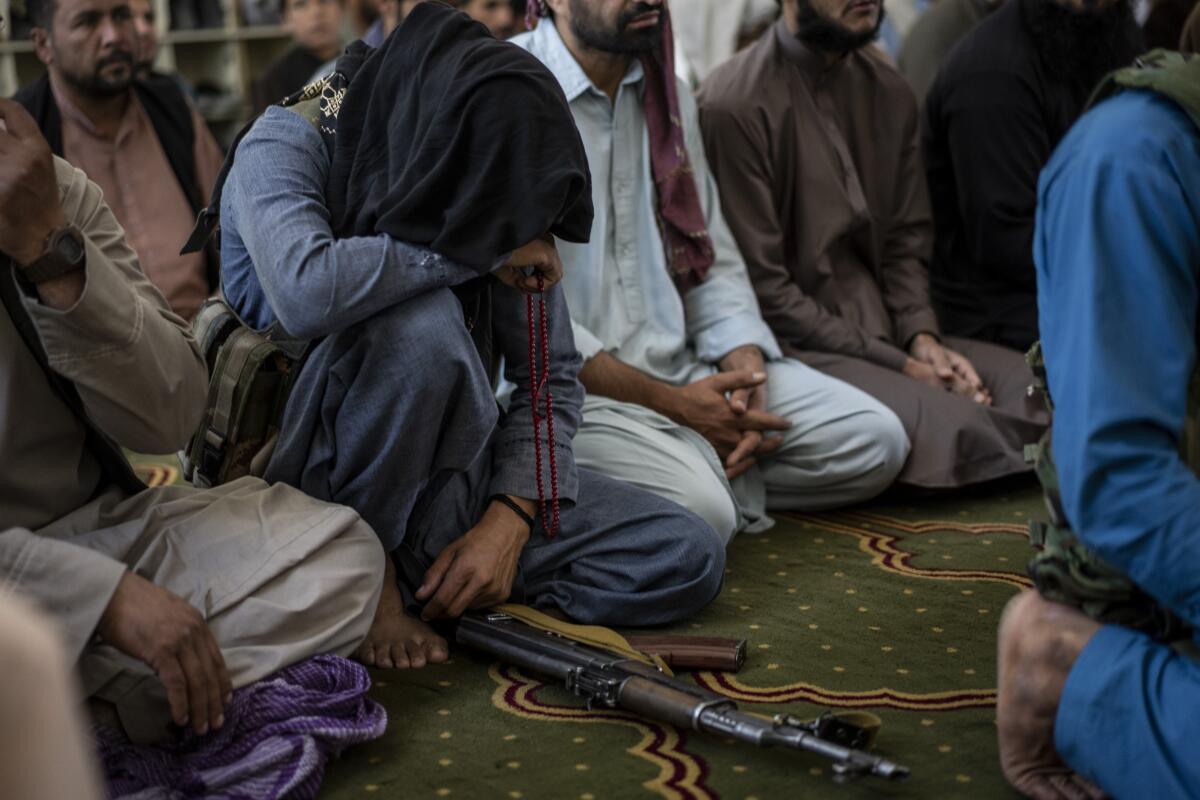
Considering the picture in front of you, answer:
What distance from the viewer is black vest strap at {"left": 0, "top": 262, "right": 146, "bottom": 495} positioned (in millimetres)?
1819

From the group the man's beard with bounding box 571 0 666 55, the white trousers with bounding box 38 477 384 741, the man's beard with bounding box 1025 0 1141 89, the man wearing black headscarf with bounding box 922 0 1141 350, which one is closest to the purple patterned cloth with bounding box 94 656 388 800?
the white trousers with bounding box 38 477 384 741

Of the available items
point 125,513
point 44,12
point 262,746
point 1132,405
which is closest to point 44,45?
point 44,12

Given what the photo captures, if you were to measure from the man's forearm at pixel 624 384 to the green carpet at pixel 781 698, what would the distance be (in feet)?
1.17

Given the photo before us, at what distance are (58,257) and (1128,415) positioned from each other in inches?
48.4

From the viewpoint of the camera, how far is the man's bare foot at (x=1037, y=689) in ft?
5.37

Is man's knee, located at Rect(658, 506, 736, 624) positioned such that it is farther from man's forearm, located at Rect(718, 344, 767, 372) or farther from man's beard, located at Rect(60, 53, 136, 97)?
man's beard, located at Rect(60, 53, 136, 97)

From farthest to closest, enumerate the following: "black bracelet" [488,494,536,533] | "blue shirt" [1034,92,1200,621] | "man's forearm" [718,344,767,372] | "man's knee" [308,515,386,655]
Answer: "man's forearm" [718,344,767,372], "black bracelet" [488,494,536,533], "man's knee" [308,515,386,655], "blue shirt" [1034,92,1200,621]

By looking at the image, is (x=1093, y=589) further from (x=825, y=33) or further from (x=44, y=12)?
(x=44, y=12)

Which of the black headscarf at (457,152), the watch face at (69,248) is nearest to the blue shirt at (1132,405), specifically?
the black headscarf at (457,152)

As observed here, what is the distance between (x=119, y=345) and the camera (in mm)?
1824

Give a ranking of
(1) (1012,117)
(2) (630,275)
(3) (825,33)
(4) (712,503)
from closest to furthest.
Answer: (4) (712,503)
(2) (630,275)
(3) (825,33)
(1) (1012,117)

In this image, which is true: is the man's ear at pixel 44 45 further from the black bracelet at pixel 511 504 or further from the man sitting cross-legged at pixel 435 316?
the black bracelet at pixel 511 504

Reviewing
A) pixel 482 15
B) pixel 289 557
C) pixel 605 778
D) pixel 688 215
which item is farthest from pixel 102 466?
pixel 482 15

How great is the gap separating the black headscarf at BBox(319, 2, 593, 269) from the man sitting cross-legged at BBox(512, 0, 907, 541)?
822mm
